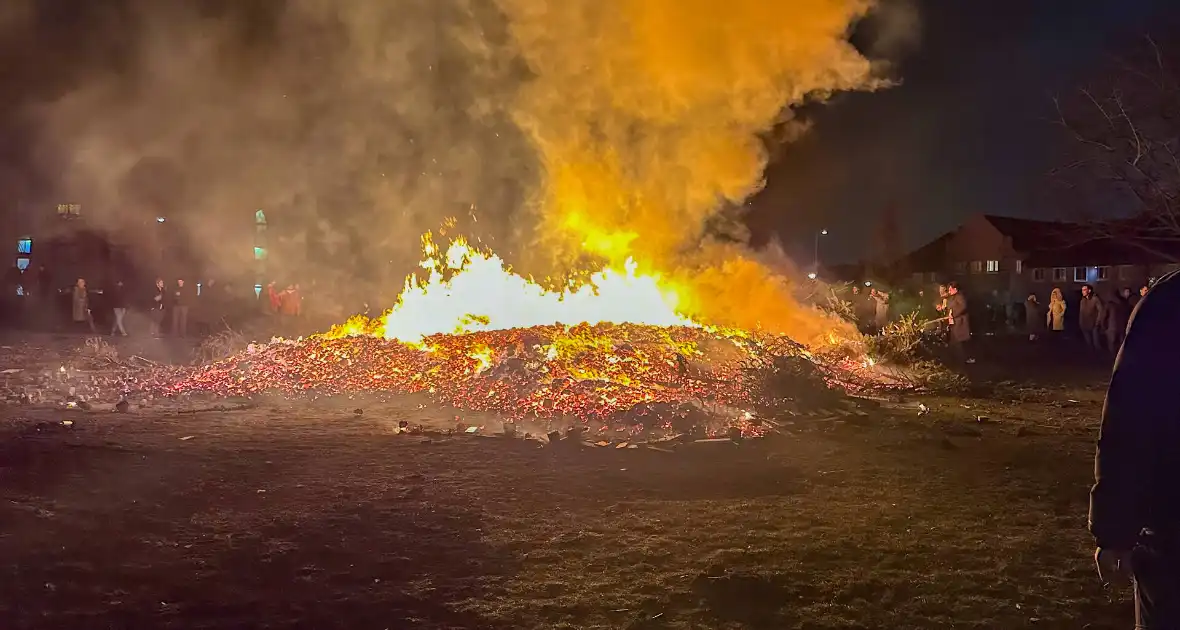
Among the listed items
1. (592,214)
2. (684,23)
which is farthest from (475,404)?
(684,23)

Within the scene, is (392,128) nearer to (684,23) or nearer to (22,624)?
(684,23)

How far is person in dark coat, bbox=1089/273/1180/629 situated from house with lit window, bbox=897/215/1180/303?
30470mm

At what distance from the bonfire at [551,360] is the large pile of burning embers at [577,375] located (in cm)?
2

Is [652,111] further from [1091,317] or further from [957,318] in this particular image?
[1091,317]

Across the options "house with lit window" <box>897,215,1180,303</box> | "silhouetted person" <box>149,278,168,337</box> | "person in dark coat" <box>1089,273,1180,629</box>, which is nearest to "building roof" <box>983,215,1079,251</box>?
"house with lit window" <box>897,215,1180,303</box>

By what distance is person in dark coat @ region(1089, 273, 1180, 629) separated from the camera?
2.24 m

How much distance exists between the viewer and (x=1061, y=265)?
42250 mm

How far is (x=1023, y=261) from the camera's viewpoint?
151ft

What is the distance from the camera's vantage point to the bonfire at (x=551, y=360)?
30.1ft

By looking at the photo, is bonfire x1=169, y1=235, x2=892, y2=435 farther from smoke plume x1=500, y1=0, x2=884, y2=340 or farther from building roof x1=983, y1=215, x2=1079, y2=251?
building roof x1=983, y1=215, x2=1079, y2=251

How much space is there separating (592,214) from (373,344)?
12.3 ft

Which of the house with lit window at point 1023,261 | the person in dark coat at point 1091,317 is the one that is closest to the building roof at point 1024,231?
the house with lit window at point 1023,261

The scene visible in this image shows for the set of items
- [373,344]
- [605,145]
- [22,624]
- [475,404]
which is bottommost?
[22,624]

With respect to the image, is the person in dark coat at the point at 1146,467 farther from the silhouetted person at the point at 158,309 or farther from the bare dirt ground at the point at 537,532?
the silhouetted person at the point at 158,309
